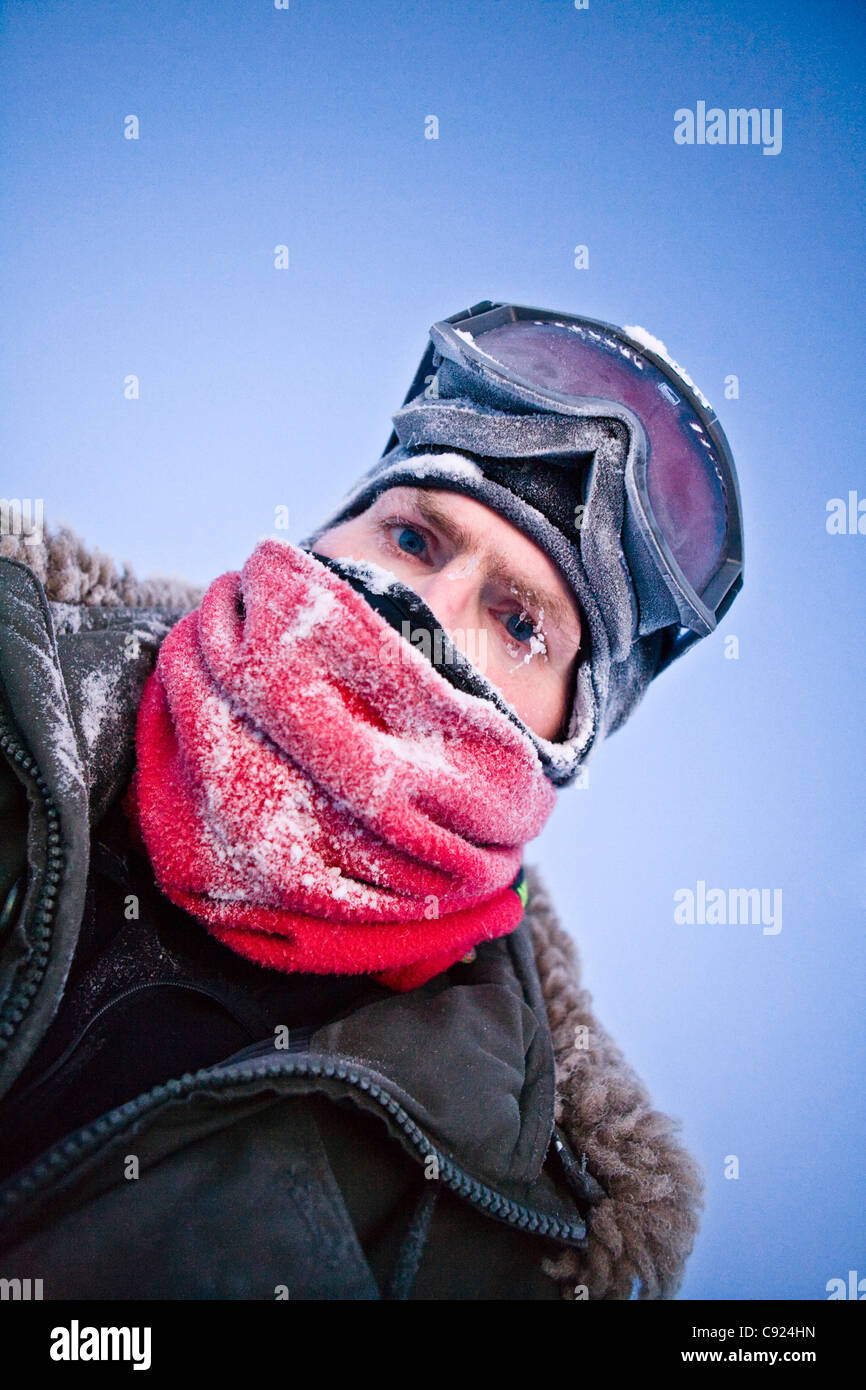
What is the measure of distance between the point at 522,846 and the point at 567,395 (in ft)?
3.24

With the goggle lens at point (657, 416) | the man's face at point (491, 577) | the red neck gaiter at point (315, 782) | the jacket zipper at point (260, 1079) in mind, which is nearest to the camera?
the jacket zipper at point (260, 1079)

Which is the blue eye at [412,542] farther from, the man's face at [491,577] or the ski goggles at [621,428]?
the ski goggles at [621,428]

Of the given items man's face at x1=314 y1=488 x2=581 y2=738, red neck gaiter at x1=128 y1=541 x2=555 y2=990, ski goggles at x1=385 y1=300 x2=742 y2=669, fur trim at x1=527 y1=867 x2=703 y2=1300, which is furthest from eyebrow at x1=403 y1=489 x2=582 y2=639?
fur trim at x1=527 y1=867 x2=703 y2=1300

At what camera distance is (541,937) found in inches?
68.4

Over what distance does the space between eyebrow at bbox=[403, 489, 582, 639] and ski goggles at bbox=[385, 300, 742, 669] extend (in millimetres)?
163

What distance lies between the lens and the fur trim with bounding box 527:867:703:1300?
116 cm

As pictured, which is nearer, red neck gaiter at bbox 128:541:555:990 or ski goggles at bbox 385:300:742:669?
red neck gaiter at bbox 128:541:555:990

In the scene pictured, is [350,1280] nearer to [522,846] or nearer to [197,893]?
[197,893]

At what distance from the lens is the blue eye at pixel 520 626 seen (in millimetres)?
1449

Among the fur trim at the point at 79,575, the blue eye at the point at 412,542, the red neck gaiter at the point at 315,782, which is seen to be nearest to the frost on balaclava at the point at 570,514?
the blue eye at the point at 412,542

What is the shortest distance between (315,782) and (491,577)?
0.60 m

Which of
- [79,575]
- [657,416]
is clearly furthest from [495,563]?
[79,575]

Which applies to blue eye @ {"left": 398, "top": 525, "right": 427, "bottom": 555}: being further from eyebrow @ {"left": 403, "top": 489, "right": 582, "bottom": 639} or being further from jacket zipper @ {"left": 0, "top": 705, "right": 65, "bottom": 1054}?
jacket zipper @ {"left": 0, "top": 705, "right": 65, "bottom": 1054}

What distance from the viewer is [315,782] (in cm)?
107
